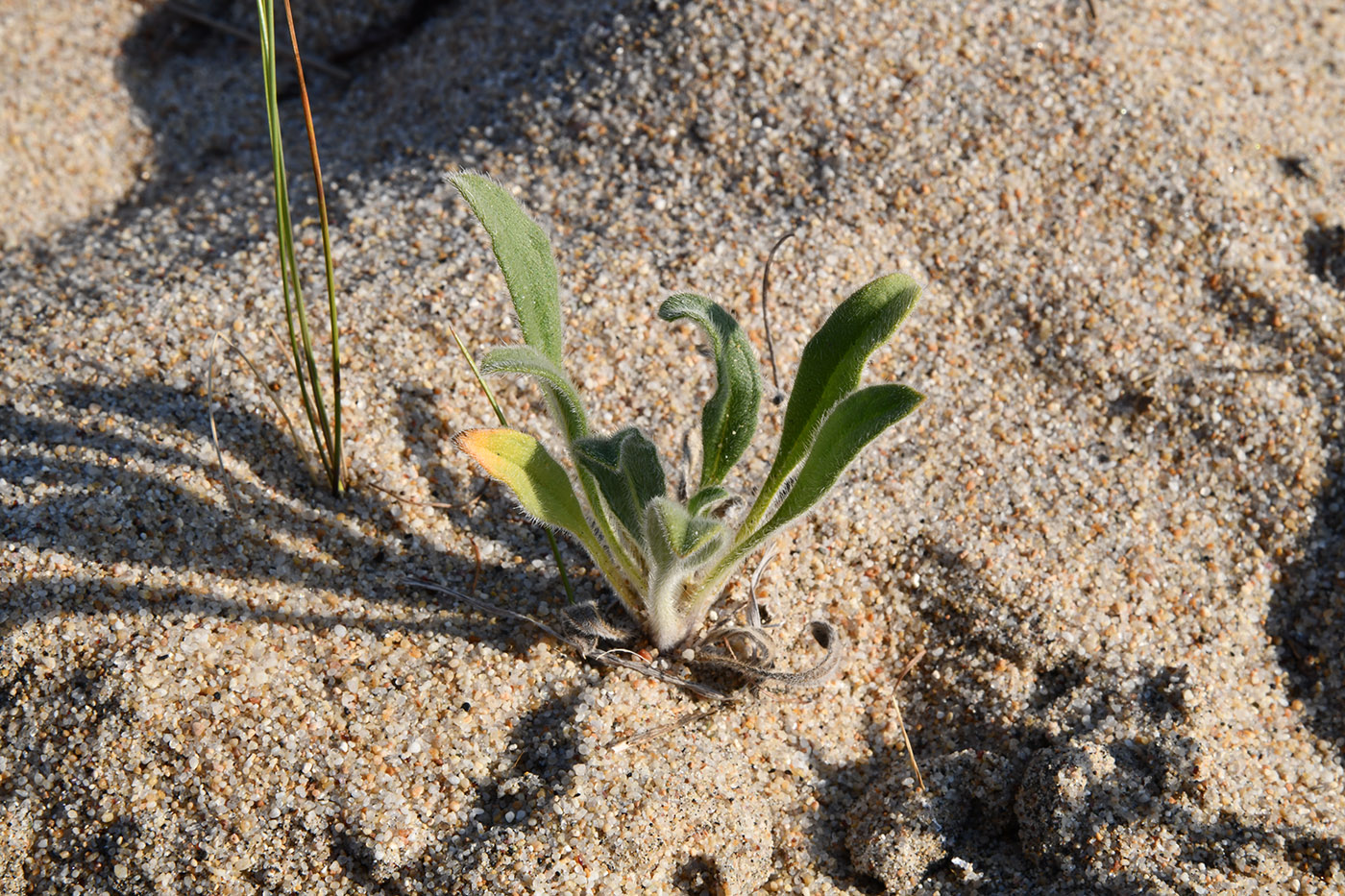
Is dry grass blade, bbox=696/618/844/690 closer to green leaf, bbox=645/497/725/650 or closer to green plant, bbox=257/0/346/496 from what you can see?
green leaf, bbox=645/497/725/650

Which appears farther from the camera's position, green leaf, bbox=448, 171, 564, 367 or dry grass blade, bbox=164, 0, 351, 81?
dry grass blade, bbox=164, 0, 351, 81

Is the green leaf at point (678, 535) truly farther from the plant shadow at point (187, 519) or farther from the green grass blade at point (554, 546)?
the plant shadow at point (187, 519)

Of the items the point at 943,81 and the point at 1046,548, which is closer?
the point at 1046,548

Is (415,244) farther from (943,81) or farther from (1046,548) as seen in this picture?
(1046,548)

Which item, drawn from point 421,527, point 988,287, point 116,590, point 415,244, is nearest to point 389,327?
point 415,244

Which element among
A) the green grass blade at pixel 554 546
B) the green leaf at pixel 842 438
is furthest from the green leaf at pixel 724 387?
the green grass blade at pixel 554 546

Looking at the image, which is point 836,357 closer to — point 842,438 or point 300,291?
point 842,438

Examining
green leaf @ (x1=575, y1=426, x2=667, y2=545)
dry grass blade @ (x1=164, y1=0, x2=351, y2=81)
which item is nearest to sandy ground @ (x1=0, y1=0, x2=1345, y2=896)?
dry grass blade @ (x1=164, y1=0, x2=351, y2=81)

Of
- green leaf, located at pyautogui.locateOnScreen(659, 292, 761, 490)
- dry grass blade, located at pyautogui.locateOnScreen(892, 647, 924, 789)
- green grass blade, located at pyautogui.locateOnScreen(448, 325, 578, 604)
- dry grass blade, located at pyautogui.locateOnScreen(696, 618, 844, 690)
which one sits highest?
green leaf, located at pyautogui.locateOnScreen(659, 292, 761, 490)
